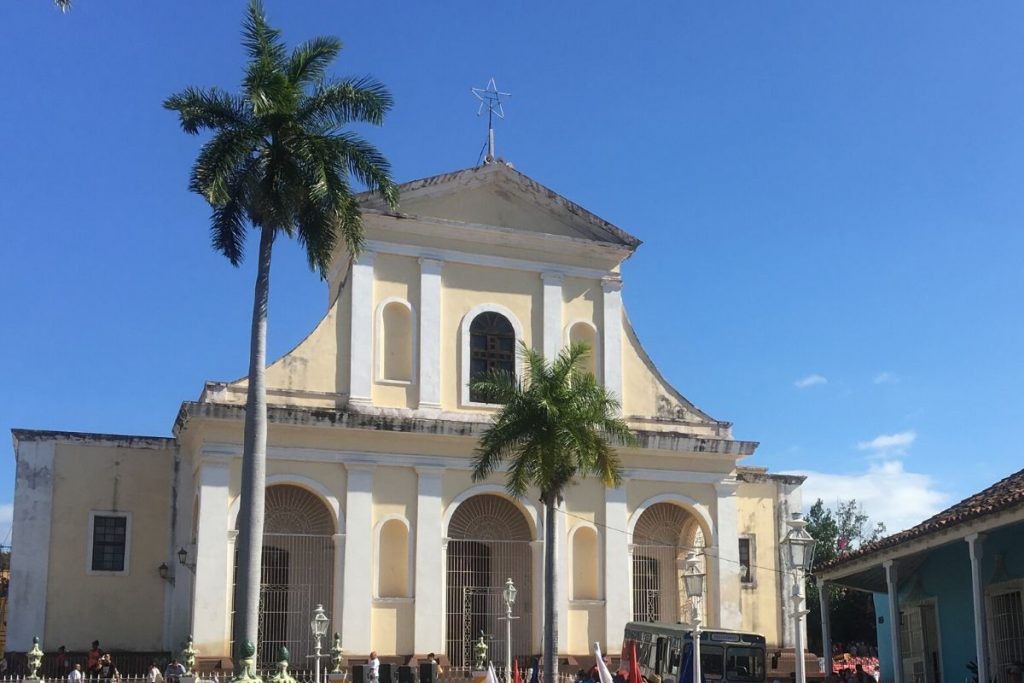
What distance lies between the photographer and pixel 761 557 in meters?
31.2

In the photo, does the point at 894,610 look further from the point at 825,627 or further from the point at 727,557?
the point at 727,557

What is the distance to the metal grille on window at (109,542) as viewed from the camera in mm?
26609

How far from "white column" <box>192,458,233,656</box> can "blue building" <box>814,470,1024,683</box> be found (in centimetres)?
1166

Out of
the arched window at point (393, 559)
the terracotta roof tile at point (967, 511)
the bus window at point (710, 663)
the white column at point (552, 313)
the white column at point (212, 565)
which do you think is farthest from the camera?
the white column at point (552, 313)

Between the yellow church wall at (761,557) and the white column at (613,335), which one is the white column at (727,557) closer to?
the yellow church wall at (761,557)

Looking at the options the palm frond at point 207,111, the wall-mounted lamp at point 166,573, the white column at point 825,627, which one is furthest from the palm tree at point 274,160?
the white column at point 825,627

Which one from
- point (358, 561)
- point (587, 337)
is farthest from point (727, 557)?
point (358, 561)

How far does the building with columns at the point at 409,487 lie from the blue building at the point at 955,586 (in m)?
4.78

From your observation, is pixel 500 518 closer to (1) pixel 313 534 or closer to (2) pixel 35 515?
(1) pixel 313 534

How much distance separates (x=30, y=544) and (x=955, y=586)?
59.8ft

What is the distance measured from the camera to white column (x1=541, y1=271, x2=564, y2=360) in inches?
1119

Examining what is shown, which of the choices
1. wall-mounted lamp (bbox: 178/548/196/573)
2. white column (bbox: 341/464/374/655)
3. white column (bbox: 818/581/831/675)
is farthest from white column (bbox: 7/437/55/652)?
white column (bbox: 818/581/831/675)

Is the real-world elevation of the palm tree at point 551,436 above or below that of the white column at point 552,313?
below

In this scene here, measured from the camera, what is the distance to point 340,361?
1049 inches
